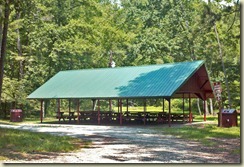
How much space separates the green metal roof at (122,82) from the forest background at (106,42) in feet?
17.8

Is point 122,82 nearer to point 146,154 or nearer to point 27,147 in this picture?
point 27,147

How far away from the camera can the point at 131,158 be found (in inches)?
385

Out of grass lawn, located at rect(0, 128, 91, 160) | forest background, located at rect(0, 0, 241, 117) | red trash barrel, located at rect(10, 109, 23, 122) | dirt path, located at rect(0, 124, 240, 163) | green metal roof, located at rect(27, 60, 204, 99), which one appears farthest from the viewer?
forest background, located at rect(0, 0, 241, 117)

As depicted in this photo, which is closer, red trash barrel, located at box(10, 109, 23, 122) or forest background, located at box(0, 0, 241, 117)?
red trash barrel, located at box(10, 109, 23, 122)

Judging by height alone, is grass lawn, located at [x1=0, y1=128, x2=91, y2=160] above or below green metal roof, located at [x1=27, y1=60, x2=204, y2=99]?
below

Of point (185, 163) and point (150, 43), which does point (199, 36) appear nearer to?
point (150, 43)

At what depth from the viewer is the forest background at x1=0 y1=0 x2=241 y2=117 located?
34562mm

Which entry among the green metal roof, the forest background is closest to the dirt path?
the green metal roof

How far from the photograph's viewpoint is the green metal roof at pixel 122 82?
2233 cm

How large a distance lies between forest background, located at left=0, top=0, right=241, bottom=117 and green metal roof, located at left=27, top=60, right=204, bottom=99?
5.42m

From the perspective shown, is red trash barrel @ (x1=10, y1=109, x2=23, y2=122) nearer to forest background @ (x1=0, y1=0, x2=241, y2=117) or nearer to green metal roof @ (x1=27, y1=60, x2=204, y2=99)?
forest background @ (x1=0, y1=0, x2=241, y2=117)

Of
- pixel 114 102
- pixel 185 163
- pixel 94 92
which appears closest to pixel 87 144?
pixel 185 163

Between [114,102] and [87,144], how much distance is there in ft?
138

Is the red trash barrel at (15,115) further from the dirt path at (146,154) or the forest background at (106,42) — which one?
the dirt path at (146,154)
